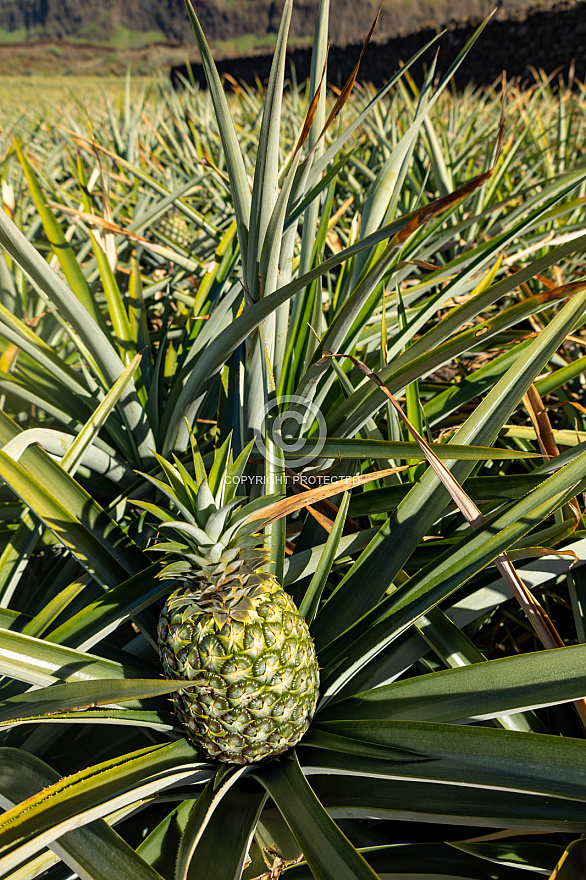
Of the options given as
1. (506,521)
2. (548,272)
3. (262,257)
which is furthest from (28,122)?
(506,521)

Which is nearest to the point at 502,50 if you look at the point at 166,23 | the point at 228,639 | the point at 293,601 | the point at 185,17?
the point at 293,601

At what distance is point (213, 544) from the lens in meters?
0.64

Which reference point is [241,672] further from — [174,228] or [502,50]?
[502,50]

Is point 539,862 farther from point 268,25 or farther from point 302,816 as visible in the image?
point 268,25

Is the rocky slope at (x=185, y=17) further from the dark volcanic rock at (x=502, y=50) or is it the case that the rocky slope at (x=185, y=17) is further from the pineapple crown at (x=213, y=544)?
the pineapple crown at (x=213, y=544)

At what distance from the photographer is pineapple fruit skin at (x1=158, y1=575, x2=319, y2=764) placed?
0.62 meters

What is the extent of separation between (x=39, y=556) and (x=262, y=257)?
905 mm

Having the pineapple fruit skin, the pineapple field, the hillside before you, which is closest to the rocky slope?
the hillside

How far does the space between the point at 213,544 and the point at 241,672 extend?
151 millimetres

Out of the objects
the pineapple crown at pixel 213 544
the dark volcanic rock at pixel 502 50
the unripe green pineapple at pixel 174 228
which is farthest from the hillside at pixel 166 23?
the pineapple crown at pixel 213 544

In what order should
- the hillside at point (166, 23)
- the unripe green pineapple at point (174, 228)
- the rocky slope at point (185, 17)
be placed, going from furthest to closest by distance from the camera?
the rocky slope at point (185, 17) → the hillside at point (166, 23) → the unripe green pineapple at point (174, 228)

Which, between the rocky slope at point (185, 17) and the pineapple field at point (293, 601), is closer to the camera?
the pineapple field at point (293, 601)

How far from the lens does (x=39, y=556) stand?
48.6 inches

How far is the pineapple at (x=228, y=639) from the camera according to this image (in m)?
0.62
